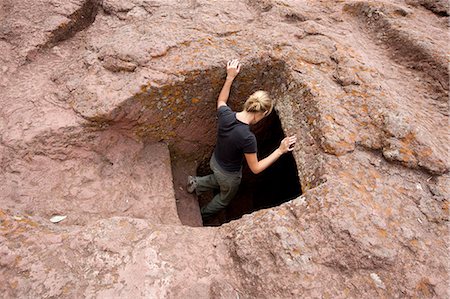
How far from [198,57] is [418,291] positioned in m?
3.23

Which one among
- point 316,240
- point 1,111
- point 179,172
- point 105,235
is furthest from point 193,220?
point 1,111

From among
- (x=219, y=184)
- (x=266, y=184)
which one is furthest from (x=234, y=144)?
(x=266, y=184)

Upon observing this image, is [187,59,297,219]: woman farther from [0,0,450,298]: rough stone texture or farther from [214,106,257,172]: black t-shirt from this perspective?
[0,0,450,298]: rough stone texture

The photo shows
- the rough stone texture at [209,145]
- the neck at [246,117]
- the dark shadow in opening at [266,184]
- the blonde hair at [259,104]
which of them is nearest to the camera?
the rough stone texture at [209,145]

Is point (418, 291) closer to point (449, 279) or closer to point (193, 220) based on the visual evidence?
point (449, 279)

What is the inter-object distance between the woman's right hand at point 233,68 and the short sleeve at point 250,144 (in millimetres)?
854

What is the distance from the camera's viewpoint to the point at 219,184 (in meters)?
4.12

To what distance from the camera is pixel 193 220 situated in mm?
4219

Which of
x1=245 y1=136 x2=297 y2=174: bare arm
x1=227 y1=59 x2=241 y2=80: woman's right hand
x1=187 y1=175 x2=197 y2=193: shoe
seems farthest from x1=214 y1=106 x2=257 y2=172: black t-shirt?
x1=187 y1=175 x2=197 y2=193: shoe

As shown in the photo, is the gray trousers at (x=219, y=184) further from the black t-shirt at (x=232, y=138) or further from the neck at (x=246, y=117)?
the neck at (x=246, y=117)

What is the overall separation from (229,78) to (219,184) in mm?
1409

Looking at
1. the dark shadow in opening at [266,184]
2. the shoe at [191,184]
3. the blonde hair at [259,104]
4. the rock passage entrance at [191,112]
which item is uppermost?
the blonde hair at [259,104]

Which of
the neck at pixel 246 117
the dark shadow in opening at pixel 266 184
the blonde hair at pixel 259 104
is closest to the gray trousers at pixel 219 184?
the dark shadow in opening at pixel 266 184

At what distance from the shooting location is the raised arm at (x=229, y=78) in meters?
3.73
